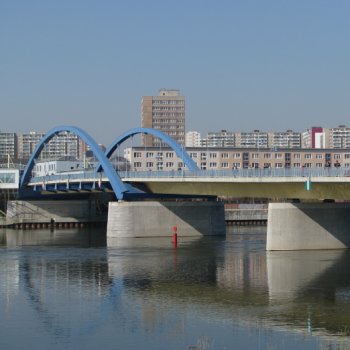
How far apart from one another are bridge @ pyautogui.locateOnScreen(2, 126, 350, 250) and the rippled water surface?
2.39 meters

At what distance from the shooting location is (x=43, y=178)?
3568 inches

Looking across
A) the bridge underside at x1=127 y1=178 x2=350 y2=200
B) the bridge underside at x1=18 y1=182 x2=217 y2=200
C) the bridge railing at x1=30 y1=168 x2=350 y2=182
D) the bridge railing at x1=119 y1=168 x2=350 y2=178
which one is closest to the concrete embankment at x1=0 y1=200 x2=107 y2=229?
the bridge underside at x1=18 y1=182 x2=217 y2=200

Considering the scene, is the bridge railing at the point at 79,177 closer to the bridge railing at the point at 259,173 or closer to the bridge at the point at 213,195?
the bridge at the point at 213,195

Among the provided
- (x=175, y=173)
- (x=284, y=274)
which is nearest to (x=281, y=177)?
(x=284, y=274)

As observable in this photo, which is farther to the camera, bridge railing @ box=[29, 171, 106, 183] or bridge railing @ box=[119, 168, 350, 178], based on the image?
bridge railing @ box=[29, 171, 106, 183]

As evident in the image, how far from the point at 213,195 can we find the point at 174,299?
30383 mm

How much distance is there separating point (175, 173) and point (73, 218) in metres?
39.1

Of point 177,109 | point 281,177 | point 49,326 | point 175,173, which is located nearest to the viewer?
point 49,326

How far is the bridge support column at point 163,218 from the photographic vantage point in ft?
228

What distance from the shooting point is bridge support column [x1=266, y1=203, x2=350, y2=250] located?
2041 inches

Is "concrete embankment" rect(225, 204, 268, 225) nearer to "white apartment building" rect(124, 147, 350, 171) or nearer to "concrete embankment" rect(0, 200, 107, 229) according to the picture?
"concrete embankment" rect(0, 200, 107, 229)

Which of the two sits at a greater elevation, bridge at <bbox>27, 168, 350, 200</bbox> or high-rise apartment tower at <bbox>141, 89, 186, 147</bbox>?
high-rise apartment tower at <bbox>141, 89, 186, 147</bbox>

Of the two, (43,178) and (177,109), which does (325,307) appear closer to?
(43,178)

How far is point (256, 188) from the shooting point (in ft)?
182
